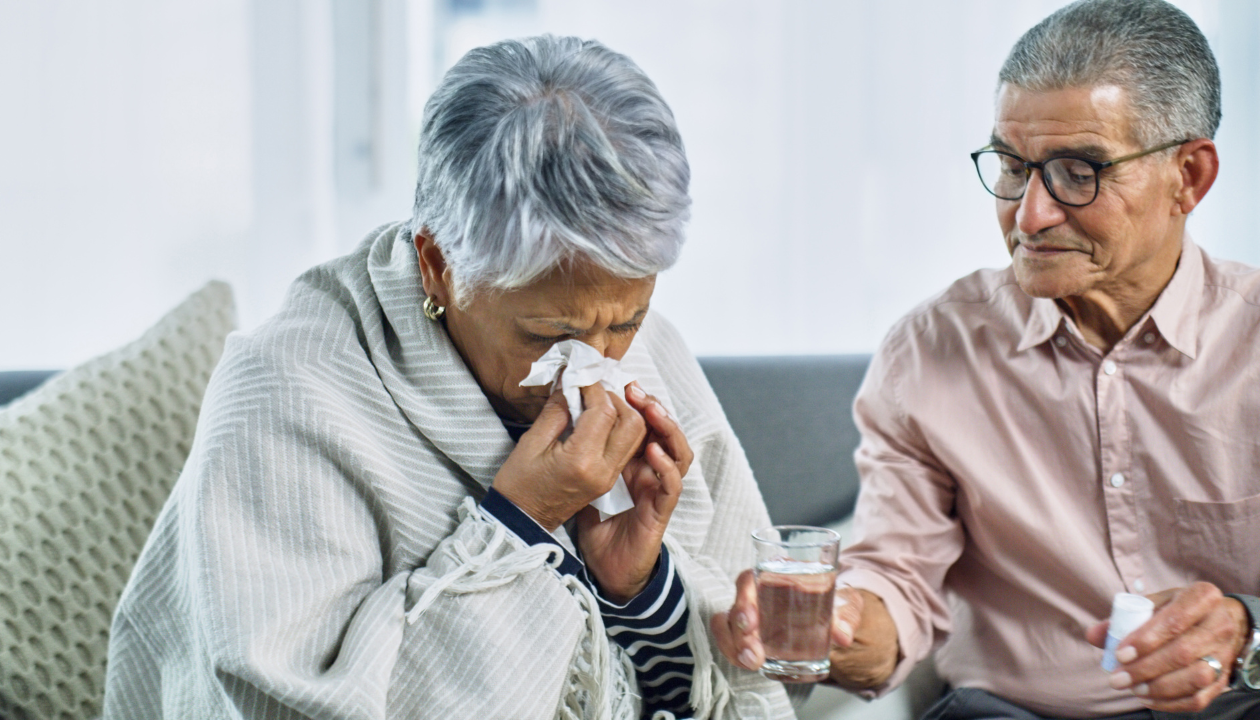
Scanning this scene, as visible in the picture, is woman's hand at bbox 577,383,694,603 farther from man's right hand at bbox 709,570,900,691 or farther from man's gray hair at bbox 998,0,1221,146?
man's gray hair at bbox 998,0,1221,146

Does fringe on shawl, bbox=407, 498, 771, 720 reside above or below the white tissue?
below

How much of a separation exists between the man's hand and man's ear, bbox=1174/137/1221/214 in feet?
1.85

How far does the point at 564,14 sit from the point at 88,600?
1.72 m

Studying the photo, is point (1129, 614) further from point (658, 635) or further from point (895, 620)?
point (658, 635)

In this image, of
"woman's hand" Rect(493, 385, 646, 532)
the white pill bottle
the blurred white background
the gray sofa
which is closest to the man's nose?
the white pill bottle

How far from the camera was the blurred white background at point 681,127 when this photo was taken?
93.5 inches

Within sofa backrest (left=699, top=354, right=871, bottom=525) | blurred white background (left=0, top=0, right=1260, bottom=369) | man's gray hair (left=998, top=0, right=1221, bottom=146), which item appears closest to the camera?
man's gray hair (left=998, top=0, right=1221, bottom=146)

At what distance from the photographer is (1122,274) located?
1.50m

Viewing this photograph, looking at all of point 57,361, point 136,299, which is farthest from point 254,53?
point 57,361

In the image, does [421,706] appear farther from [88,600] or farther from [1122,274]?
[1122,274]

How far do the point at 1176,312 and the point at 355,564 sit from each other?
3.96 ft

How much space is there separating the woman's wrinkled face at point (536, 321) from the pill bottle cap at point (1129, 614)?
0.68 m

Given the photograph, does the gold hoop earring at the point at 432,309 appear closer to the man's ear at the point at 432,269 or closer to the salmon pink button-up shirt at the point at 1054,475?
the man's ear at the point at 432,269

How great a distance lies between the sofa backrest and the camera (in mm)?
2047
